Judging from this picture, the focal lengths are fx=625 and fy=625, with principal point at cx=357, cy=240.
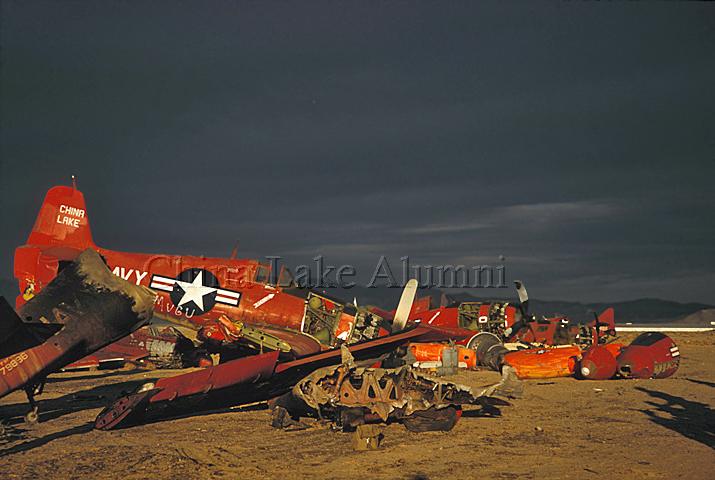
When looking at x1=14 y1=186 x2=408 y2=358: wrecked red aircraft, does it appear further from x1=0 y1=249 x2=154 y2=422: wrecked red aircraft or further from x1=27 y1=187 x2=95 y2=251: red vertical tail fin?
x1=0 y1=249 x2=154 y2=422: wrecked red aircraft

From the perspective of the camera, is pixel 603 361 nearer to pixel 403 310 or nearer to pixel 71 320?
pixel 403 310

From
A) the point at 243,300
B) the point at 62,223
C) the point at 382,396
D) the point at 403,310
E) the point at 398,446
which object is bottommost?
the point at 398,446

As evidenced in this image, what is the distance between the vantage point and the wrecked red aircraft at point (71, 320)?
945cm

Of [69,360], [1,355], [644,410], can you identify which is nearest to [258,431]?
[69,360]

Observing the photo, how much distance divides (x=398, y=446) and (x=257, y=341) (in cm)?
423

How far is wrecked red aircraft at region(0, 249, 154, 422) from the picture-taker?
945 centimetres

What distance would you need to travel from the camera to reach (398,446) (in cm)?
962

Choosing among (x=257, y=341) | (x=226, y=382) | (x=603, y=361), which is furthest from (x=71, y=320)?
(x=603, y=361)

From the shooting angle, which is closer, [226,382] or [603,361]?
[226,382]

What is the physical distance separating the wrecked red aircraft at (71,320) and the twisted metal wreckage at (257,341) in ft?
0.06

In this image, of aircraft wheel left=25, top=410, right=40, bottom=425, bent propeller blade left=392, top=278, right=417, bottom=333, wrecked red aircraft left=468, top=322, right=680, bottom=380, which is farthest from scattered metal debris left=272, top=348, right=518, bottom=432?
wrecked red aircraft left=468, top=322, right=680, bottom=380

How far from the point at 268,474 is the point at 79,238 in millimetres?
14345

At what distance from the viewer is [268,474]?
812 centimetres

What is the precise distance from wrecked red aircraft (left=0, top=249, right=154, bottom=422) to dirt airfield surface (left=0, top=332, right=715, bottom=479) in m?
1.28
